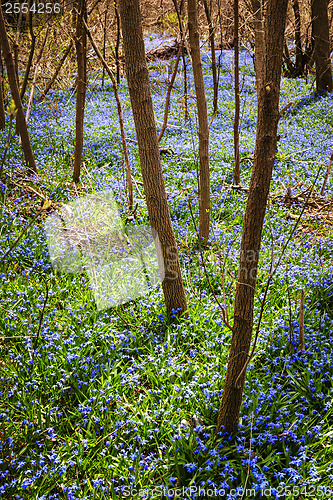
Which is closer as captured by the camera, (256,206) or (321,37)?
(256,206)

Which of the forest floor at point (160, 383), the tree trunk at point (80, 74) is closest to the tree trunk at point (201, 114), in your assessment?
the forest floor at point (160, 383)

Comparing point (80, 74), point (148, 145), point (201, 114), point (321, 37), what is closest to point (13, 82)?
point (80, 74)

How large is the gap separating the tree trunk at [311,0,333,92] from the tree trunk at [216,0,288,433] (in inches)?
417

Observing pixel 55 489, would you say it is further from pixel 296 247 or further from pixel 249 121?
pixel 249 121

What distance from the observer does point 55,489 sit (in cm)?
232

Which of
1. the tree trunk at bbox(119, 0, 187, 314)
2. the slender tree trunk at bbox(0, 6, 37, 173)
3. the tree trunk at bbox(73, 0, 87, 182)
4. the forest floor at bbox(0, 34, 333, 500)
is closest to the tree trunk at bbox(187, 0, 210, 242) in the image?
the forest floor at bbox(0, 34, 333, 500)

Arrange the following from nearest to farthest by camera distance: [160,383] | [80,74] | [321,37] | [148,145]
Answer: [160,383] < [148,145] < [80,74] < [321,37]

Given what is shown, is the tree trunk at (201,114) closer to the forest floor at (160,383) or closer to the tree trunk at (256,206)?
the forest floor at (160,383)

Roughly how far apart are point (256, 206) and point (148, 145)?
1.61 meters

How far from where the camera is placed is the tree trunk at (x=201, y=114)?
13.6 feet

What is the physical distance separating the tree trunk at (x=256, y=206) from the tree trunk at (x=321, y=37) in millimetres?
10599

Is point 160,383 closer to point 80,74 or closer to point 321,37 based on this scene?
point 80,74

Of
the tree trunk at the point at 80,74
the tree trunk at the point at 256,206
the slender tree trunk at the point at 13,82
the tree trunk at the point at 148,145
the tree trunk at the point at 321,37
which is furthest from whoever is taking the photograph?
the tree trunk at the point at 321,37

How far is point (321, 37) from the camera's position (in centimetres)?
1051
